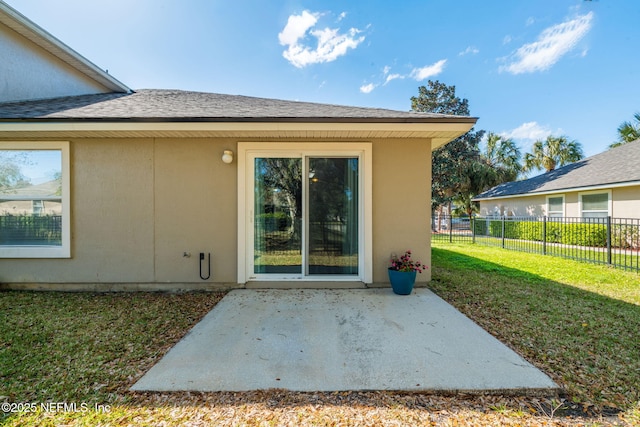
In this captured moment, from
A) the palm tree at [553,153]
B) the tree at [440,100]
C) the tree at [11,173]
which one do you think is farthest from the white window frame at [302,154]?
the palm tree at [553,153]

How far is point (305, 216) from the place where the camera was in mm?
4961

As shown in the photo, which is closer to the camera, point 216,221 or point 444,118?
point 444,118

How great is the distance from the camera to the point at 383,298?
14.5ft

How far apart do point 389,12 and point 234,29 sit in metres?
5.68

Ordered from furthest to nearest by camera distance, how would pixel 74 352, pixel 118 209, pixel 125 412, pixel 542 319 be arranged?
pixel 118 209
pixel 542 319
pixel 74 352
pixel 125 412

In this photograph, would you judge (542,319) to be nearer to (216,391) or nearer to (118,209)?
(216,391)

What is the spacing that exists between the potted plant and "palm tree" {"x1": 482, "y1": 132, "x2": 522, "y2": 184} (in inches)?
872

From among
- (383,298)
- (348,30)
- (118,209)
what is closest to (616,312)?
(383,298)

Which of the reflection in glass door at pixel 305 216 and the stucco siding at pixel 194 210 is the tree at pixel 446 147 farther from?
the stucco siding at pixel 194 210

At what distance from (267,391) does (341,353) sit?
89 centimetres

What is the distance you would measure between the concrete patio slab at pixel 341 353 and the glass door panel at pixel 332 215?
1.04 metres

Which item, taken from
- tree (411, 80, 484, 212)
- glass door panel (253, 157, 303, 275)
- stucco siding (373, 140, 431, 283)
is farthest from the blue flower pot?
tree (411, 80, 484, 212)

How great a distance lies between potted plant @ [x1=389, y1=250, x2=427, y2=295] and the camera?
4.50m

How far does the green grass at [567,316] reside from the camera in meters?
2.41
